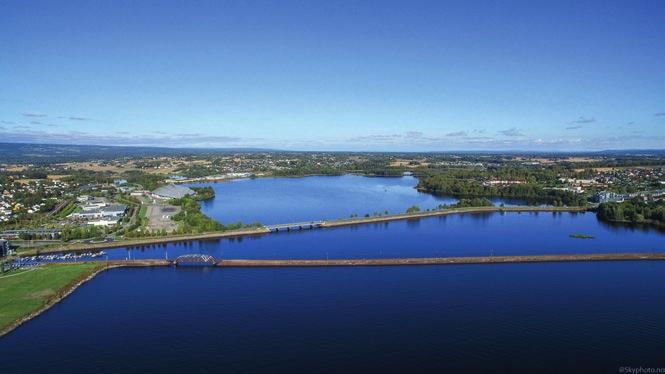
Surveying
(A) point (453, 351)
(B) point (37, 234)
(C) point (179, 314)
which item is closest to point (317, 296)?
(C) point (179, 314)

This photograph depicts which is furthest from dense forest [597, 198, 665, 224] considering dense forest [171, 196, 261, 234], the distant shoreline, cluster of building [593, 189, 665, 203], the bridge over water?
A: dense forest [171, 196, 261, 234]

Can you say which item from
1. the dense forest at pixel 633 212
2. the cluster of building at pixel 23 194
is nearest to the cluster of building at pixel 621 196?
the dense forest at pixel 633 212

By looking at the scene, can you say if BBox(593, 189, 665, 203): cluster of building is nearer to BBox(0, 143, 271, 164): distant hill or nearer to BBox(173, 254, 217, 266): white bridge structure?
BBox(173, 254, 217, 266): white bridge structure

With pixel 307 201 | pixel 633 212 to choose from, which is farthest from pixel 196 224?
pixel 633 212

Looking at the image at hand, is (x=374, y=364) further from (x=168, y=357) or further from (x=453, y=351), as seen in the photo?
(x=168, y=357)

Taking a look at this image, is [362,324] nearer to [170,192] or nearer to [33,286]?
[33,286]

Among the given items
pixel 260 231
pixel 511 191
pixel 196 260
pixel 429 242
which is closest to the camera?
pixel 196 260
